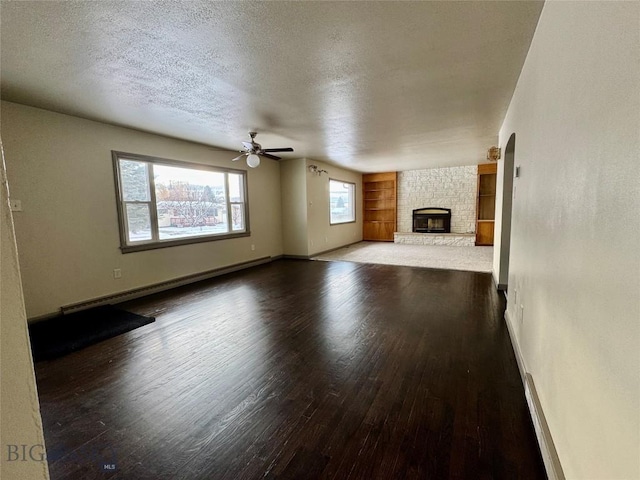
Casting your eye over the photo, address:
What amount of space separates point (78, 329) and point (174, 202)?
2352 millimetres

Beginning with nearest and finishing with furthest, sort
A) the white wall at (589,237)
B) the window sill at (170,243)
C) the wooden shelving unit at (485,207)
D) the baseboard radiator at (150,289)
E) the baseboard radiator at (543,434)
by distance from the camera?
the white wall at (589,237), the baseboard radiator at (543,434), the baseboard radiator at (150,289), the window sill at (170,243), the wooden shelving unit at (485,207)

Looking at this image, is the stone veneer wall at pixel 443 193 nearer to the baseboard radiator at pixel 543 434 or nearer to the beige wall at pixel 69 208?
the beige wall at pixel 69 208

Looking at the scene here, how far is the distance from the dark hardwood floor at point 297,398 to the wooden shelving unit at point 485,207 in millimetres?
5515

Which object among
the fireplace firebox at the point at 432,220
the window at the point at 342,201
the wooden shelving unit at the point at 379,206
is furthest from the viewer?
the wooden shelving unit at the point at 379,206

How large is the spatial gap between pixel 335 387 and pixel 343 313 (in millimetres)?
1427

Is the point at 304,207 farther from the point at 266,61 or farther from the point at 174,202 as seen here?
the point at 266,61

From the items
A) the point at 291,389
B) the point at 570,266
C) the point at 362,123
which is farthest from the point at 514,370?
the point at 362,123

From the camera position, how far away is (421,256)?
Answer: 23.4 feet

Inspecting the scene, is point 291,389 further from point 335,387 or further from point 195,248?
point 195,248

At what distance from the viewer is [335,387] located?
6.93ft


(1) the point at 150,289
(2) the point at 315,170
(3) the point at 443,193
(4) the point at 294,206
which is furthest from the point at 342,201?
(1) the point at 150,289

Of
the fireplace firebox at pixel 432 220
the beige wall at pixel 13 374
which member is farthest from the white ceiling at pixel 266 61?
the fireplace firebox at pixel 432 220

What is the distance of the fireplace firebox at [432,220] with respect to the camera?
926 cm

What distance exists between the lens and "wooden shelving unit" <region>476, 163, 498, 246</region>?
27.7 ft
